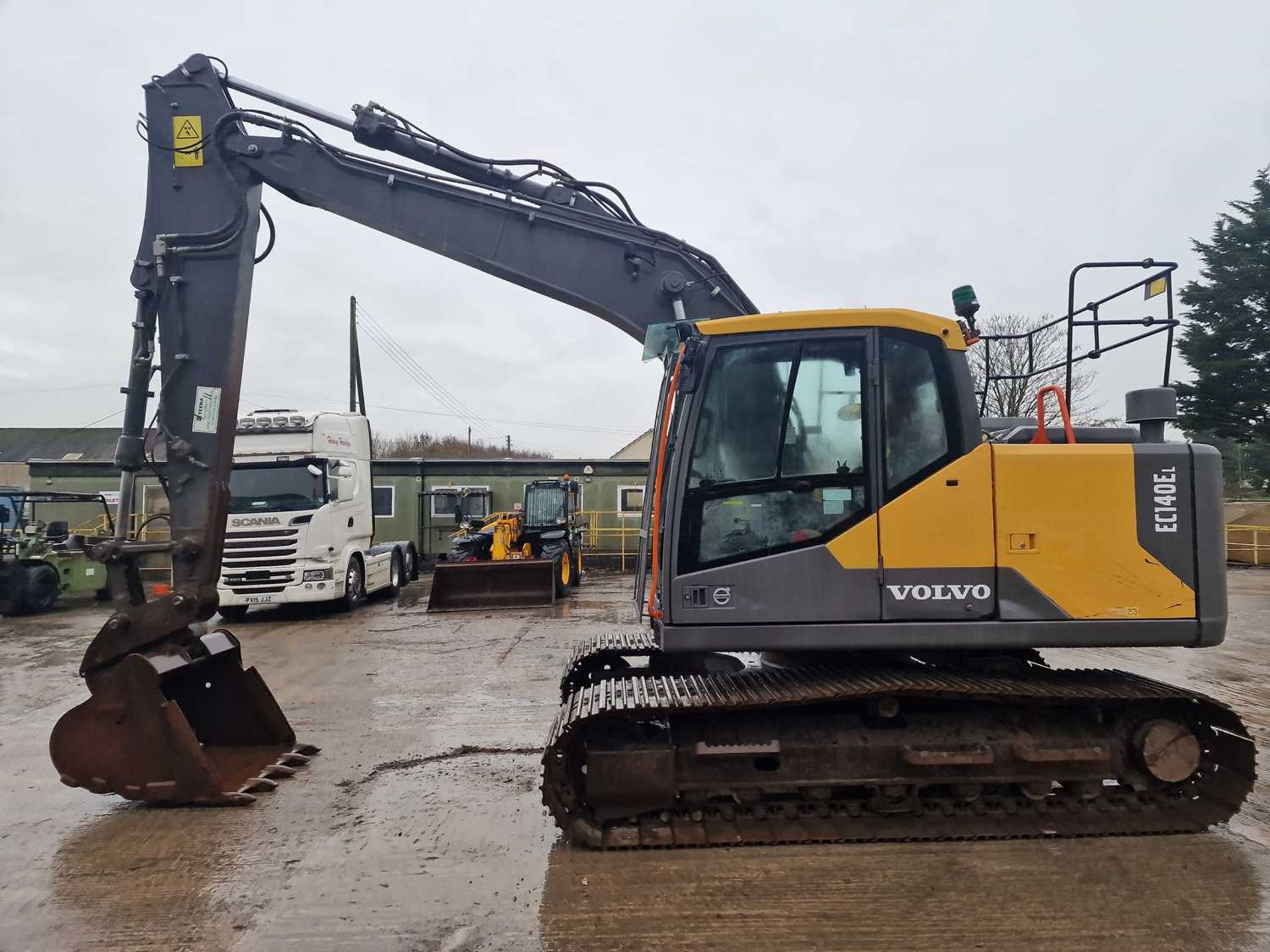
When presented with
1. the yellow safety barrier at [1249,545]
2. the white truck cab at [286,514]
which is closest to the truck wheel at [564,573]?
the white truck cab at [286,514]

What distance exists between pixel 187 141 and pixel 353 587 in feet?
30.7

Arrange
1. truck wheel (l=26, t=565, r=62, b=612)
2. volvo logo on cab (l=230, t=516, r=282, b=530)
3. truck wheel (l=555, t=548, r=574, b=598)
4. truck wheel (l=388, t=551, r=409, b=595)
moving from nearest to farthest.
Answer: volvo logo on cab (l=230, t=516, r=282, b=530), truck wheel (l=26, t=565, r=62, b=612), truck wheel (l=555, t=548, r=574, b=598), truck wheel (l=388, t=551, r=409, b=595)

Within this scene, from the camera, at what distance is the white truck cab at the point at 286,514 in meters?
11.9

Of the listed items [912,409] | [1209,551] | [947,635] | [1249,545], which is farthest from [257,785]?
[1249,545]

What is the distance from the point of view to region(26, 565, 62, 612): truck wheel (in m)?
13.9

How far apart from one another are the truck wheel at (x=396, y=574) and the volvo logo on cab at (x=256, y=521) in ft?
12.1

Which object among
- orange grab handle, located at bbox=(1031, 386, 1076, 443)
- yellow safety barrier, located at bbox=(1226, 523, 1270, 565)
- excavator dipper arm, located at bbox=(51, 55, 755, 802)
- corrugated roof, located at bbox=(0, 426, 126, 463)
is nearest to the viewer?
orange grab handle, located at bbox=(1031, 386, 1076, 443)

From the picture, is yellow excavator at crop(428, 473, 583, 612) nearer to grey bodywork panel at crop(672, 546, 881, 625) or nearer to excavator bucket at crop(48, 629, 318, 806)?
excavator bucket at crop(48, 629, 318, 806)

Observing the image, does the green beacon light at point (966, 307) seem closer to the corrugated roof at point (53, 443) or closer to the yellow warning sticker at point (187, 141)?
the yellow warning sticker at point (187, 141)

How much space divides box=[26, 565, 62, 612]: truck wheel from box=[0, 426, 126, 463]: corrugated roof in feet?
130

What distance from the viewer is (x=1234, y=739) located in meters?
3.89

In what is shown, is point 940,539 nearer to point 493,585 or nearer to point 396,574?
point 493,585

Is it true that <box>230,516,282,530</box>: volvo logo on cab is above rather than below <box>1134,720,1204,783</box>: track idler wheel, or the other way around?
above

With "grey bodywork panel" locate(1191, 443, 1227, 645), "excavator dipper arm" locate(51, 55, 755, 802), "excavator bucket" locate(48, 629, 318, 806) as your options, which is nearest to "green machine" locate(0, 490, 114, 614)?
"excavator dipper arm" locate(51, 55, 755, 802)
